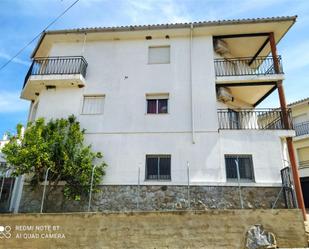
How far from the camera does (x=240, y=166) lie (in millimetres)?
11875

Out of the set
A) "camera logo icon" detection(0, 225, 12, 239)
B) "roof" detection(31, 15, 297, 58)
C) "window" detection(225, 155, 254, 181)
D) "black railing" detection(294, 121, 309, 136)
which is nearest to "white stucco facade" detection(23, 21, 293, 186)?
"window" detection(225, 155, 254, 181)

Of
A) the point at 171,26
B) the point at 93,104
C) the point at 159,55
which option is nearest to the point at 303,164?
the point at 159,55

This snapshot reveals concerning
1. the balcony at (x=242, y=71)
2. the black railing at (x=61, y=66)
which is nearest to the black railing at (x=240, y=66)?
the balcony at (x=242, y=71)

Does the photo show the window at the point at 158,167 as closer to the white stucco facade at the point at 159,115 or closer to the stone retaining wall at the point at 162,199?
the white stucco facade at the point at 159,115

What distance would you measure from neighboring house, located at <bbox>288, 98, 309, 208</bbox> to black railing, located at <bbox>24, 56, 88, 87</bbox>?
61.1 ft

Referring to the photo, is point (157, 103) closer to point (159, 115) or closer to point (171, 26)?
point (159, 115)

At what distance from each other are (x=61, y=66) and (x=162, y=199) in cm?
881

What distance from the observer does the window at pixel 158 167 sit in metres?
11.8

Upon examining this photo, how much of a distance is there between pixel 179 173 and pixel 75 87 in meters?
7.06

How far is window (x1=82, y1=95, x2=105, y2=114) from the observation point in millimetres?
13328

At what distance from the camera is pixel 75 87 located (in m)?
13.7

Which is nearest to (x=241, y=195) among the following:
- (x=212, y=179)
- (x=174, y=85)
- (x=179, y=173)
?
(x=212, y=179)

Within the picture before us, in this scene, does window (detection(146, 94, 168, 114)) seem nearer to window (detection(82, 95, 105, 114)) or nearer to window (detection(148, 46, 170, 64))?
window (detection(148, 46, 170, 64))

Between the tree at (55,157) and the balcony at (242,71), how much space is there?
748 centimetres
